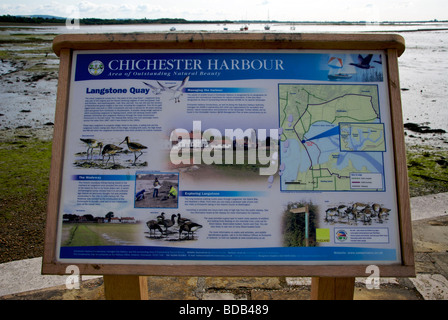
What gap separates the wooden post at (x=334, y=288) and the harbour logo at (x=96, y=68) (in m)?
1.40

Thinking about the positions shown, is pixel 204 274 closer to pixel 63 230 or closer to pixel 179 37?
pixel 63 230

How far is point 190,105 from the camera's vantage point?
4.45 ft

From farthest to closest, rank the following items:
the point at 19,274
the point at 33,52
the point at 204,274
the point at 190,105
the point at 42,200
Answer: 1. the point at 33,52
2. the point at 42,200
3. the point at 19,274
4. the point at 190,105
5. the point at 204,274

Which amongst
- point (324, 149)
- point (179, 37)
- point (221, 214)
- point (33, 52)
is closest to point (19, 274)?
point (221, 214)

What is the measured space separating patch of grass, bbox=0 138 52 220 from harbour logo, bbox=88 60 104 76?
7.87ft

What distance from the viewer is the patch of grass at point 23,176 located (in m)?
3.25

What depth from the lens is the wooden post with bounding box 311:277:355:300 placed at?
1395 millimetres

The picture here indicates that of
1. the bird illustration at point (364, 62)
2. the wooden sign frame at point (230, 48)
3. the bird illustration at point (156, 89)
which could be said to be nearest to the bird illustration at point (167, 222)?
the wooden sign frame at point (230, 48)

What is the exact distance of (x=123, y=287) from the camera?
1396 mm

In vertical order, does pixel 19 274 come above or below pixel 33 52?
below

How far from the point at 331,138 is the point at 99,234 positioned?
109cm

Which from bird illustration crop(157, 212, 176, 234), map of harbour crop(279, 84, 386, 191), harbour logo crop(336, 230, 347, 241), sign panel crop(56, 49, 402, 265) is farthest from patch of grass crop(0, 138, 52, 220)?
harbour logo crop(336, 230, 347, 241)

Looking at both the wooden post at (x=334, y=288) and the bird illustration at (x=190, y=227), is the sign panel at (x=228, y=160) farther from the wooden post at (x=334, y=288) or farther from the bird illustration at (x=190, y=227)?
the wooden post at (x=334, y=288)

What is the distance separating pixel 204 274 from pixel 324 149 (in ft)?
2.43
